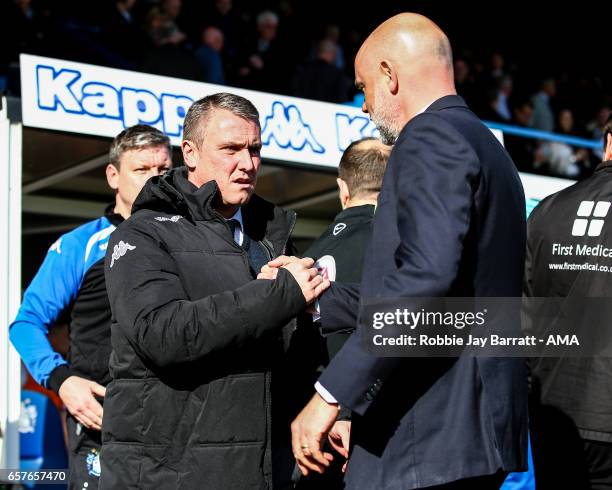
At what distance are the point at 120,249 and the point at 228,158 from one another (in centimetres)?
49

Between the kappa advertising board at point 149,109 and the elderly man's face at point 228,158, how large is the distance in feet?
7.64

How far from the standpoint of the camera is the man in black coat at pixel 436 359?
7.14 ft

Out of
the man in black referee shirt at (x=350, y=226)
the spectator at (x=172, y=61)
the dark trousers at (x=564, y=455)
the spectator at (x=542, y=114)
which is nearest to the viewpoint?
the man in black referee shirt at (x=350, y=226)

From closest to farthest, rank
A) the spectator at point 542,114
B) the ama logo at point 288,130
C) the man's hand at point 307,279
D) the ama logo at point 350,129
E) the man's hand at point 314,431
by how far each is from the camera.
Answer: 1. the man's hand at point 314,431
2. the man's hand at point 307,279
3. the ama logo at point 288,130
4. the ama logo at point 350,129
5. the spectator at point 542,114

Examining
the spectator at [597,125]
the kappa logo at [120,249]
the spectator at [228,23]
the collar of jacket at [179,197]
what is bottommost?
the kappa logo at [120,249]

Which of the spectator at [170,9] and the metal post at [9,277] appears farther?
the spectator at [170,9]

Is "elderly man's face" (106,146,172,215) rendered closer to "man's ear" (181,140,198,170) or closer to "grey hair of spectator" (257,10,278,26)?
"man's ear" (181,140,198,170)

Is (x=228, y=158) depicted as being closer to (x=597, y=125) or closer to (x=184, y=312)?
(x=184, y=312)

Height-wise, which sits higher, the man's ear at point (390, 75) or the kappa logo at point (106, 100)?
the kappa logo at point (106, 100)

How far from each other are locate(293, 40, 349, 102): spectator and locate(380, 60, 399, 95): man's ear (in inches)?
298

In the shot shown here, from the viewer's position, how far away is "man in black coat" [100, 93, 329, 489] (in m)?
2.48

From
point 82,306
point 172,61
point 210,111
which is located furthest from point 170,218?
point 172,61

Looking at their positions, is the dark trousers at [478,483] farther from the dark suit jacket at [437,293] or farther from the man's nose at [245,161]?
the man's nose at [245,161]

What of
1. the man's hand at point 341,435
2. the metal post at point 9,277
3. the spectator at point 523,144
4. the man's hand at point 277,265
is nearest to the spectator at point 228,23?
the spectator at point 523,144
